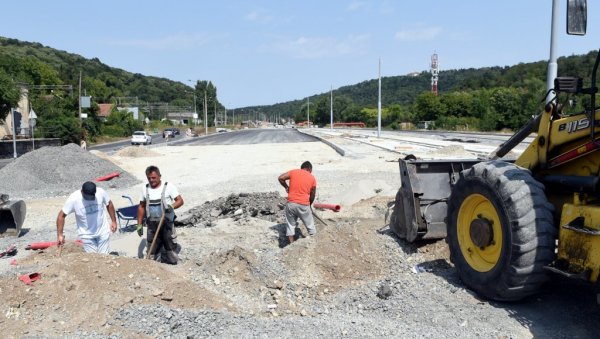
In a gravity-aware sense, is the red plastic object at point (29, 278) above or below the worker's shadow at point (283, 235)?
above

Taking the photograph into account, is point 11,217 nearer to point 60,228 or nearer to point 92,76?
point 60,228

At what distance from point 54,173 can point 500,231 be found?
15.8m

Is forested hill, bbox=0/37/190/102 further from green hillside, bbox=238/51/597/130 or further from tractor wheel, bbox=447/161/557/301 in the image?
tractor wheel, bbox=447/161/557/301

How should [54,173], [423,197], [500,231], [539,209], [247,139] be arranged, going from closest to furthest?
[539,209] < [500,231] < [423,197] < [54,173] < [247,139]

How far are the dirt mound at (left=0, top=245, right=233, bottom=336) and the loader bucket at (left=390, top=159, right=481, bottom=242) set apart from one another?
2577mm

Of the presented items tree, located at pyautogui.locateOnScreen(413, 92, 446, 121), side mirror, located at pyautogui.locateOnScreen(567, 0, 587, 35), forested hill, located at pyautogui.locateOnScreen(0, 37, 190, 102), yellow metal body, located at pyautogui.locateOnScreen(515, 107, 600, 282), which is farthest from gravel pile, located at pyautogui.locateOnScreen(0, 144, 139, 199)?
tree, located at pyautogui.locateOnScreen(413, 92, 446, 121)

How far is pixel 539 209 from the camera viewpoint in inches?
183

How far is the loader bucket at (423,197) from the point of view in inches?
265

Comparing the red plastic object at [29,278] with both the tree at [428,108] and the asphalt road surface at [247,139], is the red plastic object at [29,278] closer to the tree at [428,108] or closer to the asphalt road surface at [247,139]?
the asphalt road surface at [247,139]

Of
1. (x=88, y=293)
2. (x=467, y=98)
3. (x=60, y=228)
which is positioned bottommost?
(x=88, y=293)

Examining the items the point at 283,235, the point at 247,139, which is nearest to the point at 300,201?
the point at 283,235

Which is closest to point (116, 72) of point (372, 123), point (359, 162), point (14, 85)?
point (372, 123)

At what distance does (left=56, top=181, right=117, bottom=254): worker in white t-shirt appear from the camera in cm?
684

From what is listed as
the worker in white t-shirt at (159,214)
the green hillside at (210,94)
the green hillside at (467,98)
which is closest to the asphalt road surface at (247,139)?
the green hillside at (210,94)
